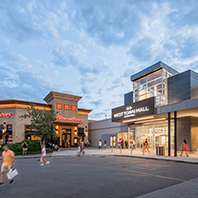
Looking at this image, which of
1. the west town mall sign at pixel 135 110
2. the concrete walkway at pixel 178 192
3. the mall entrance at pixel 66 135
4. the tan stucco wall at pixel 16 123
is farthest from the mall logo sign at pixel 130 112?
the tan stucco wall at pixel 16 123

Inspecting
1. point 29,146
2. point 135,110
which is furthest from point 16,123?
point 135,110

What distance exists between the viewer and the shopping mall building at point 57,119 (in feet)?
114

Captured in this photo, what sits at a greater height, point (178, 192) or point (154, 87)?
point (154, 87)

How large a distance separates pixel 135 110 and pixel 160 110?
4.60 m

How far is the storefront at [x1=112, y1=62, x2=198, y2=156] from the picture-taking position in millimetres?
22031

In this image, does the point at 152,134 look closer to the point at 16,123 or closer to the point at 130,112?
the point at 130,112

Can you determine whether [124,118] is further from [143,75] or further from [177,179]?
[177,179]

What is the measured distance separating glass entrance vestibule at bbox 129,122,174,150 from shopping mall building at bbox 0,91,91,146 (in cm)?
1380

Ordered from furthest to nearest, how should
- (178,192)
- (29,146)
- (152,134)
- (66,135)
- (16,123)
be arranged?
(66,135)
(16,123)
(152,134)
(29,146)
(178,192)

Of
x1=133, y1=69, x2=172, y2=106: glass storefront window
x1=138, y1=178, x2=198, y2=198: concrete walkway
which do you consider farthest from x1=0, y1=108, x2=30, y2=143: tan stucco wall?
x1=138, y1=178, x2=198, y2=198: concrete walkway

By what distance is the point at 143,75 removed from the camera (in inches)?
1234

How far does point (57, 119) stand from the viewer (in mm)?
37031

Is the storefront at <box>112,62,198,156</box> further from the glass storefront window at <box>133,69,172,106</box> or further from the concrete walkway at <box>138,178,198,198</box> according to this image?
the concrete walkway at <box>138,178,198,198</box>

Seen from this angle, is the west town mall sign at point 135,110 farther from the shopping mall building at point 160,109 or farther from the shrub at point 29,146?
the shrub at point 29,146
